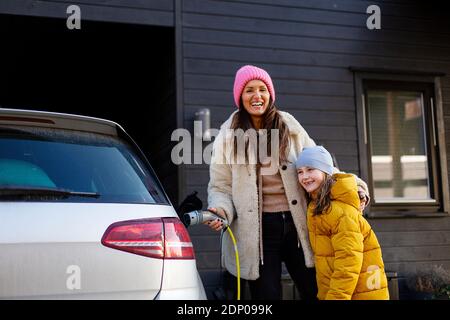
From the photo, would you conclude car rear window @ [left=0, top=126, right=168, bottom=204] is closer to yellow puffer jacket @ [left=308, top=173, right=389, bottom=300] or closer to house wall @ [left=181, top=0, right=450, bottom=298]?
yellow puffer jacket @ [left=308, top=173, right=389, bottom=300]

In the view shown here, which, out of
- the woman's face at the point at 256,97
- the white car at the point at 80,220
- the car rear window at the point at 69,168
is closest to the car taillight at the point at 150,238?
Result: the white car at the point at 80,220

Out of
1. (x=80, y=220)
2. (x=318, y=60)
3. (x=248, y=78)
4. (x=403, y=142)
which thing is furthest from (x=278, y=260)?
(x=403, y=142)

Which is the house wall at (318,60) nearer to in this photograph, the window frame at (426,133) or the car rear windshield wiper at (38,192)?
the window frame at (426,133)

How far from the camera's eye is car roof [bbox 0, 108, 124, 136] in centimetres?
228

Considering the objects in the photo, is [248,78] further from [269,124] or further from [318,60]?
[318,60]

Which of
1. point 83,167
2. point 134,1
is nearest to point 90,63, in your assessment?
point 134,1

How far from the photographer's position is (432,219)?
6.73m

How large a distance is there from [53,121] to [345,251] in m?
1.57

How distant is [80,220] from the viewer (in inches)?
80.1

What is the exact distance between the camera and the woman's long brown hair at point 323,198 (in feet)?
9.55

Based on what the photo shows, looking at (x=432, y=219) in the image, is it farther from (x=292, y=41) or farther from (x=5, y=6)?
(x=5, y=6)

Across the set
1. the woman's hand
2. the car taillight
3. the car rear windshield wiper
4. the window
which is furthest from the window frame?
→ the car rear windshield wiper

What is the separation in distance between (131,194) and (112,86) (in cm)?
664

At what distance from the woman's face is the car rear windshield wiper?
1338 mm
